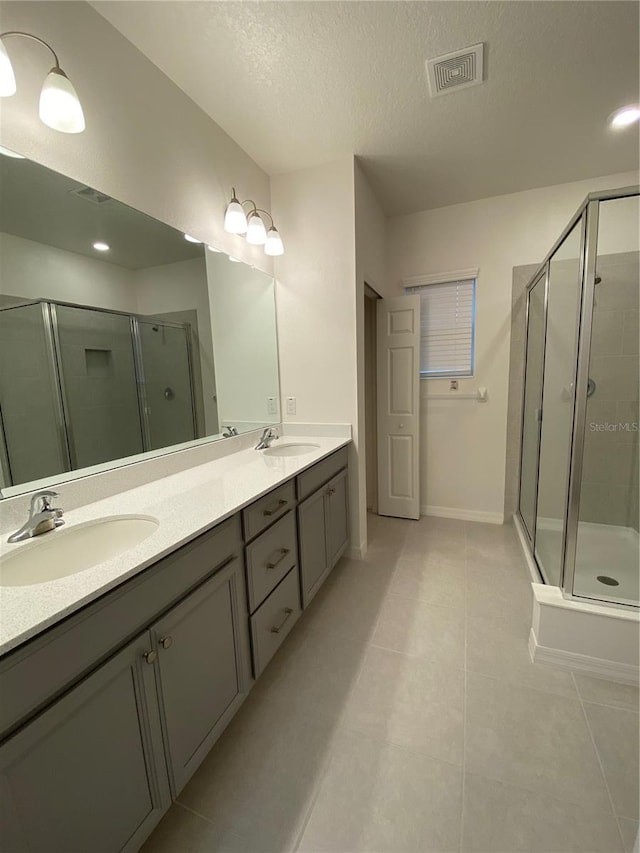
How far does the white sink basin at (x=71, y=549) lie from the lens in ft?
3.06

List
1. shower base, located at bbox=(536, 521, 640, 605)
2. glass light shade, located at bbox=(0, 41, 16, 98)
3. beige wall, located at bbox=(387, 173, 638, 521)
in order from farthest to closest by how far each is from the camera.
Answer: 1. beige wall, located at bbox=(387, 173, 638, 521)
2. shower base, located at bbox=(536, 521, 640, 605)
3. glass light shade, located at bbox=(0, 41, 16, 98)

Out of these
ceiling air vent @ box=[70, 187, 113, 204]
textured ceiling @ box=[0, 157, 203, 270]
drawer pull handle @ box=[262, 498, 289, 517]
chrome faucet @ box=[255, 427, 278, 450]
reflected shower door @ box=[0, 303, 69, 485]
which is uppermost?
ceiling air vent @ box=[70, 187, 113, 204]

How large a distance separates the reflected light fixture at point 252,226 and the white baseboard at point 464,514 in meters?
2.46

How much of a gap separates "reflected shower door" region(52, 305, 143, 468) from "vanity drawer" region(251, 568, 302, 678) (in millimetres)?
852

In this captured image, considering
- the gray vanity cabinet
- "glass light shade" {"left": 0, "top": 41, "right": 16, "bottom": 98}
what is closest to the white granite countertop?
the gray vanity cabinet

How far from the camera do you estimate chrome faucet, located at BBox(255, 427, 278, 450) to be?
215cm

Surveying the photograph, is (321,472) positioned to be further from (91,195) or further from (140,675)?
(91,195)

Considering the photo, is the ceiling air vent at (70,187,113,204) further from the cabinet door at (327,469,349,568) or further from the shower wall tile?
the shower wall tile

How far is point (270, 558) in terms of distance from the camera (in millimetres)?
1429

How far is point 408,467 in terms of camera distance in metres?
3.01

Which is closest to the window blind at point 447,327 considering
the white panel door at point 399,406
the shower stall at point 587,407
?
the white panel door at point 399,406

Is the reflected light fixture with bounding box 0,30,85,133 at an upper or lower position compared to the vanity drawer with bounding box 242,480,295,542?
upper

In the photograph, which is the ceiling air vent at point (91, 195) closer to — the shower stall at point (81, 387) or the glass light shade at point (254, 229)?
the shower stall at point (81, 387)

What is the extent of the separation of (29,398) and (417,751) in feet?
5.76
